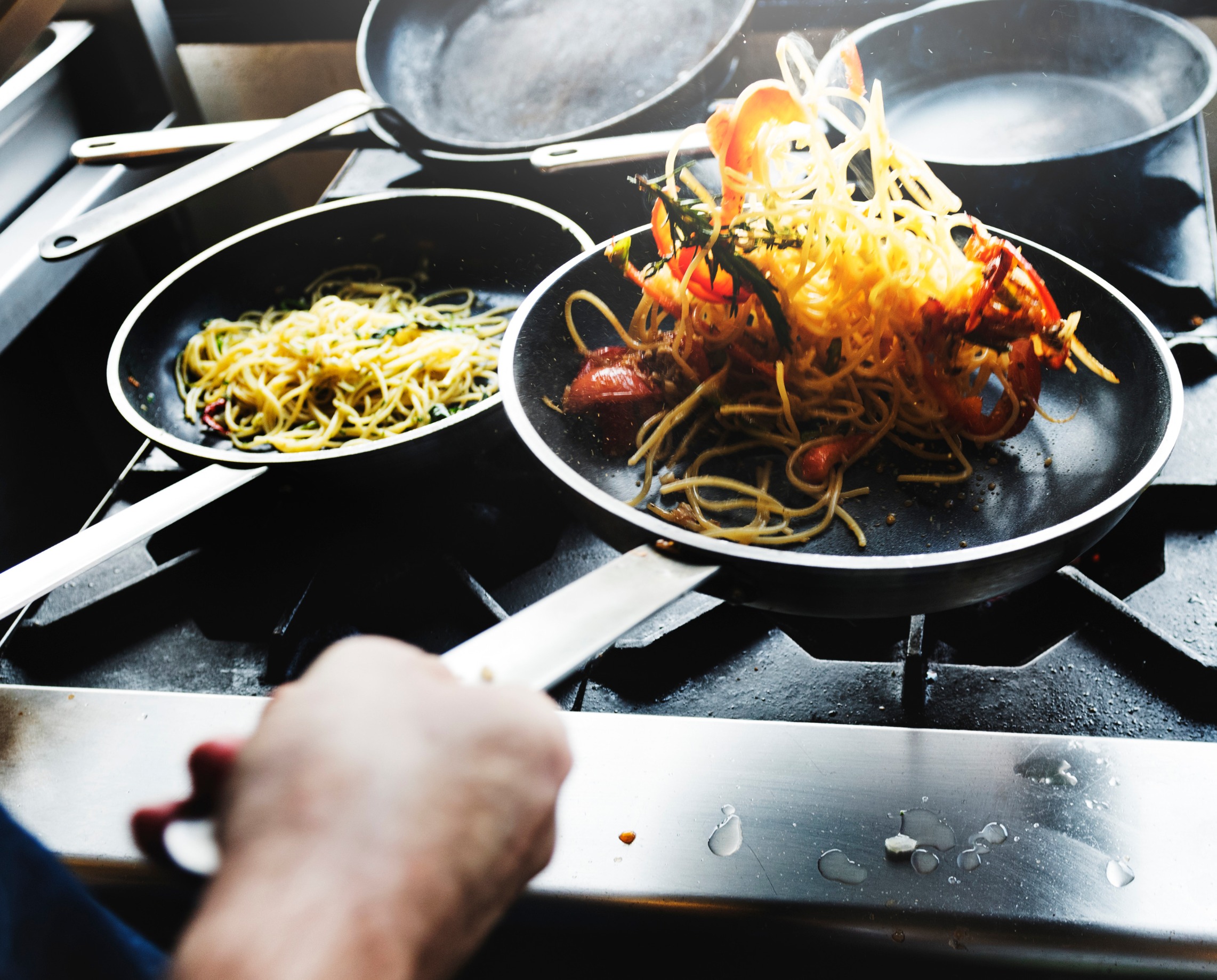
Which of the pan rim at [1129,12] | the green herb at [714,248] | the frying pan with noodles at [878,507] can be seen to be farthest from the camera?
the pan rim at [1129,12]

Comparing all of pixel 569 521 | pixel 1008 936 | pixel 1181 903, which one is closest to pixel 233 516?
pixel 569 521

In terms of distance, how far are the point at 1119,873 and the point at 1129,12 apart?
1.37m

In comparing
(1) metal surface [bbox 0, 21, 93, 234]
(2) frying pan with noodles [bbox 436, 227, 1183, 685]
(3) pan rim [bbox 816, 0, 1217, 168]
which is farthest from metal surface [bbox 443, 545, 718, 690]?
(1) metal surface [bbox 0, 21, 93, 234]

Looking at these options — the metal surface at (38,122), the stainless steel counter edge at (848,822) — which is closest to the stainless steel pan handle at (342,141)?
the metal surface at (38,122)

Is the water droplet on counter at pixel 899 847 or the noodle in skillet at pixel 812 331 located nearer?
the water droplet on counter at pixel 899 847

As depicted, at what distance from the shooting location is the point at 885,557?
81cm

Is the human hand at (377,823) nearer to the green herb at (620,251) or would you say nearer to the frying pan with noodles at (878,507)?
the frying pan with noodles at (878,507)

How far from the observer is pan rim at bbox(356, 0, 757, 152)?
1.45 meters

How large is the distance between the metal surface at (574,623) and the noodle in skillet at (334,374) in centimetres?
61

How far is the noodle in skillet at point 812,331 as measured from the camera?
0.94 metres

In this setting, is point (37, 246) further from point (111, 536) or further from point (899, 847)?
point (899, 847)

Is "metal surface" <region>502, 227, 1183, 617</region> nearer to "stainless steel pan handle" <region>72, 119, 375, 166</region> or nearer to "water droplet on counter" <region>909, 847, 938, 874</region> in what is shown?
"water droplet on counter" <region>909, 847, 938, 874</region>

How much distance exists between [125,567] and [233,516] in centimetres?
22

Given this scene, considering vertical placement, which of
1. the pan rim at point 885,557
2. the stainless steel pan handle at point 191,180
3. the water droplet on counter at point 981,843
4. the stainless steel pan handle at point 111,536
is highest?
the stainless steel pan handle at point 191,180
